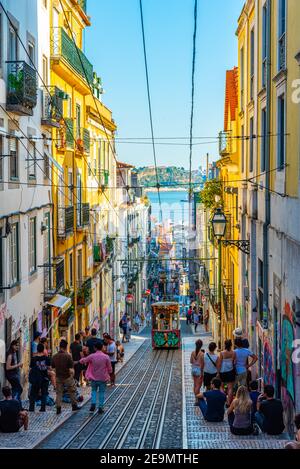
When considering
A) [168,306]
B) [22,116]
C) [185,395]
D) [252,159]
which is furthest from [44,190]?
[168,306]

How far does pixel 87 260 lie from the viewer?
35.7 meters

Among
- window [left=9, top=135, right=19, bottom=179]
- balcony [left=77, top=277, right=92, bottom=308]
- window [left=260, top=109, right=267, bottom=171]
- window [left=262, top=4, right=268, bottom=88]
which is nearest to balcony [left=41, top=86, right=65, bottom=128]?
window [left=9, top=135, right=19, bottom=179]

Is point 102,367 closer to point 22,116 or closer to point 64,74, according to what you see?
point 22,116

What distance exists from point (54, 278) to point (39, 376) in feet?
37.0

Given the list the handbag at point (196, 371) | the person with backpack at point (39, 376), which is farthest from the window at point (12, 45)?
the handbag at point (196, 371)

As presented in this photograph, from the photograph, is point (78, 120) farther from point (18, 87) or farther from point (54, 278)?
point (18, 87)

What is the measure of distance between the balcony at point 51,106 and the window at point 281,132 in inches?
371

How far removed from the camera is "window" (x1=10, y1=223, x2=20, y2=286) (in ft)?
64.9

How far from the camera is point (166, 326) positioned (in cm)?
3869

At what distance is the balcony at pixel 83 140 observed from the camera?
3228 cm

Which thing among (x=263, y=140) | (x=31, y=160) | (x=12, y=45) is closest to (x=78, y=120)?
(x=31, y=160)

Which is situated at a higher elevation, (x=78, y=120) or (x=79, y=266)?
(x=78, y=120)

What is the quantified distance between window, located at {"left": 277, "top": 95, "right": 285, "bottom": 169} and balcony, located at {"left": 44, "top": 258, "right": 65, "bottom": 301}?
29.8 feet
